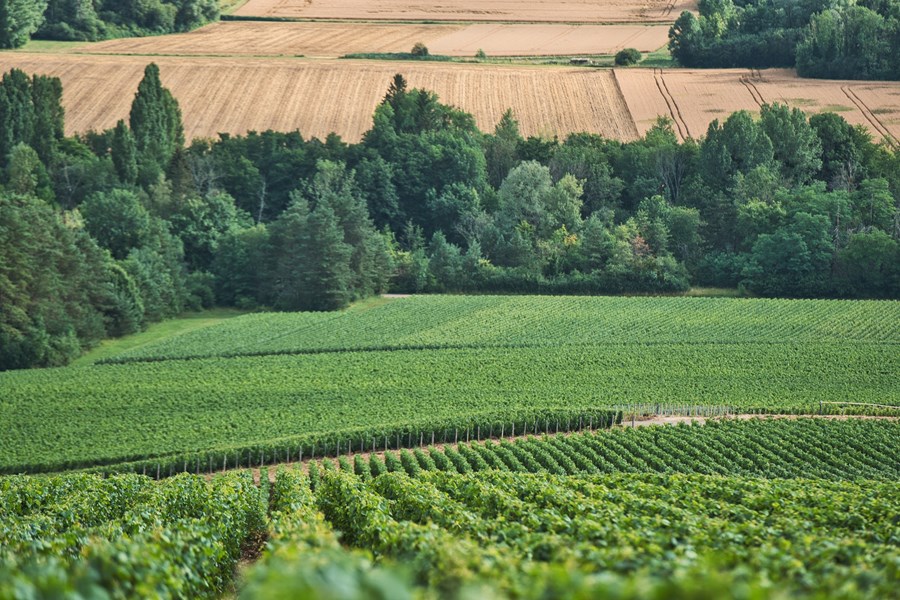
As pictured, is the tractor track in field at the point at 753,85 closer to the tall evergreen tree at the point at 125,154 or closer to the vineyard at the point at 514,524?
the tall evergreen tree at the point at 125,154

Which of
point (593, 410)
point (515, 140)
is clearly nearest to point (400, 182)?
point (515, 140)

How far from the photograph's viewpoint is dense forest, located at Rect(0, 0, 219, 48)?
125 m

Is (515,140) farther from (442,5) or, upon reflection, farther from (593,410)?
(593,410)

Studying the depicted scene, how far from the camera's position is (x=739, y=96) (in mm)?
116688

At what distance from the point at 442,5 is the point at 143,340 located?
2943 inches

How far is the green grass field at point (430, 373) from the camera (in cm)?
5547

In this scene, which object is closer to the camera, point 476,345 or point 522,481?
point 522,481

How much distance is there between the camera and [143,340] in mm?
78562

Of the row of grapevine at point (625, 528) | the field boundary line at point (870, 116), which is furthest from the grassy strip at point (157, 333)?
the field boundary line at point (870, 116)

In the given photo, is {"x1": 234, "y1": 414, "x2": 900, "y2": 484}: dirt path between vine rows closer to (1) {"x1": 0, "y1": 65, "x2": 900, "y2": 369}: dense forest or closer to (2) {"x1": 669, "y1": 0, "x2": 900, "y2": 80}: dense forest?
(1) {"x1": 0, "y1": 65, "x2": 900, "y2": 369}: dense forest

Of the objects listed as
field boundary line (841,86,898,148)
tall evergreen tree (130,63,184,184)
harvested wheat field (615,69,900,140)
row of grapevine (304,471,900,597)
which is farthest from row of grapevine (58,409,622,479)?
field boundary line (841,86,898,148)

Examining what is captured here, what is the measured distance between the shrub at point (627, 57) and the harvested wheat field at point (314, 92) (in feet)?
8.87

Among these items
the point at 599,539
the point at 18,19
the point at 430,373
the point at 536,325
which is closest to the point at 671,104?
the point at 536,325

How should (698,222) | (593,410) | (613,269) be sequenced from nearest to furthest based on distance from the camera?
(593,410) < (613,269) < (698,222)
